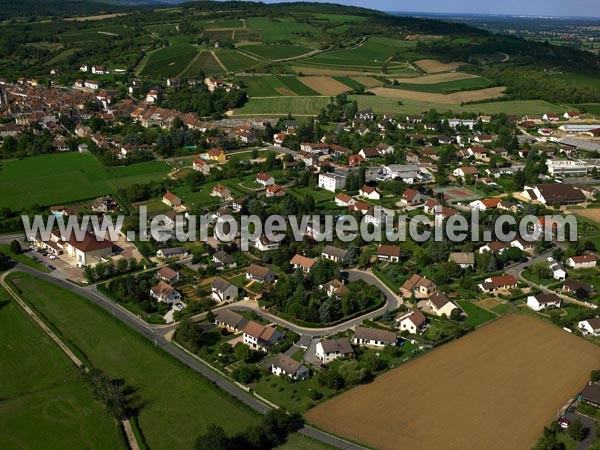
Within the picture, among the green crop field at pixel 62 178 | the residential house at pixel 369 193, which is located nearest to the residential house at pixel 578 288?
the residential house at pixel 369 193

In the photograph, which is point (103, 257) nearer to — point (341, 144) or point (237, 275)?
point (237, 275)

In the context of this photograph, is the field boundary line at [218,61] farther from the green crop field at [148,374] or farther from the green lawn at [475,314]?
the green lawn at [475,314]

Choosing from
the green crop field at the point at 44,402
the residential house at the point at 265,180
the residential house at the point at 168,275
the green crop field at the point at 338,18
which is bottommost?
the green crop field at the point at 44,402

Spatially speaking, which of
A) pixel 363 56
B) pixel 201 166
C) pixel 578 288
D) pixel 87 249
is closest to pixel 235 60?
pixel 363 56

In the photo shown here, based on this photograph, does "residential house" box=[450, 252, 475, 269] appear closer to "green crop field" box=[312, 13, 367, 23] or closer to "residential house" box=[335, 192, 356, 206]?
"residential house" box=[335, 192, 356, 206]

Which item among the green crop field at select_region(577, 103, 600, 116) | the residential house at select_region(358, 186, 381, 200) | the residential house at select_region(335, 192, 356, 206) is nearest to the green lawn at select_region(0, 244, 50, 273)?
the residential house at select_region(335, 192, 356, 206)

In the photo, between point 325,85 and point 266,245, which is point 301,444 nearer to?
point 266,245
